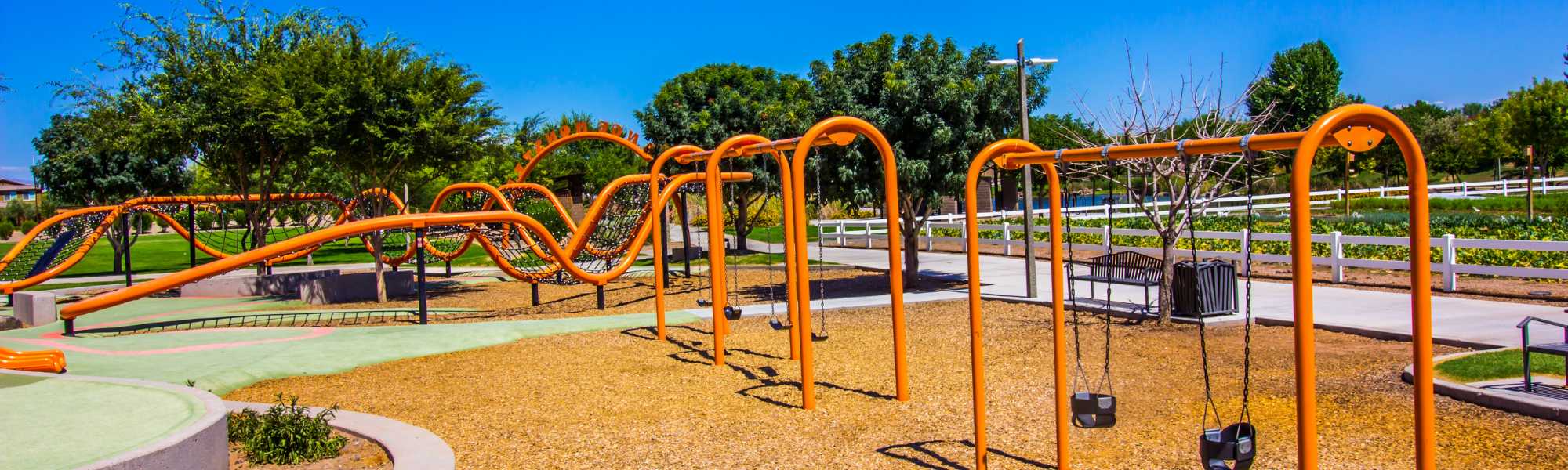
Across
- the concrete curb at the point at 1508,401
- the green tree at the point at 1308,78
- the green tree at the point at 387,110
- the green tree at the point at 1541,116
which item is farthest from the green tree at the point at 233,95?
the green tree at the point at 1308,78

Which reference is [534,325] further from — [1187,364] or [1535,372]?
[1535,372]

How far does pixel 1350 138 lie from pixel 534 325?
1020 centimetres

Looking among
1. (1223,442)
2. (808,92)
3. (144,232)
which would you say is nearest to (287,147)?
(808,92)

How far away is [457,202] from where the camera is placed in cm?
2080

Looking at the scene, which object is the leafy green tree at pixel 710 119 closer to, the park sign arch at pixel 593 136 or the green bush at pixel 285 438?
the park sign arch at pixel 593 136

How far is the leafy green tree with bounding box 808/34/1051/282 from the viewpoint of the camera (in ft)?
45.1

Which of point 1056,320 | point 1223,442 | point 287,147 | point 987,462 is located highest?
point 287,147

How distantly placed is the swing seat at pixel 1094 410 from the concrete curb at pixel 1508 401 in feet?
7.05

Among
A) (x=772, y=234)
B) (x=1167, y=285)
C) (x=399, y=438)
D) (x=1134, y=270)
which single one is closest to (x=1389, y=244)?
(x=1134, y=270)

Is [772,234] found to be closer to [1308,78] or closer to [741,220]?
[741,220]

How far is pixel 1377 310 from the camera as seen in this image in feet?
36.1

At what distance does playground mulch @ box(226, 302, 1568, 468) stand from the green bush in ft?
2.83

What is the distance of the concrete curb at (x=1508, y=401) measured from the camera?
5797 millimetres

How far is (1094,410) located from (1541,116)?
2660 centimetres
